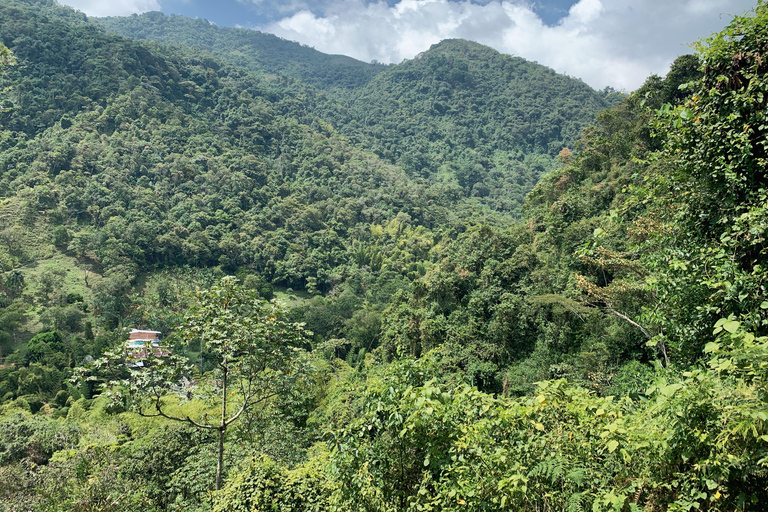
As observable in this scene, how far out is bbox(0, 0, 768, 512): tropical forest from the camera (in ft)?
8.19

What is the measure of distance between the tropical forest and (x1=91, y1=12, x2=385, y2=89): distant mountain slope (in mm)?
98886

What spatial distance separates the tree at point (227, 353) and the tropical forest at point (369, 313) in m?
0.06

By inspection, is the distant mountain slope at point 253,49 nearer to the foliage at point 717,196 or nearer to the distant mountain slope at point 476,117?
the distant mountain slope at point 476,117

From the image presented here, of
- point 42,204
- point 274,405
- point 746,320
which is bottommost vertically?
point 42,204

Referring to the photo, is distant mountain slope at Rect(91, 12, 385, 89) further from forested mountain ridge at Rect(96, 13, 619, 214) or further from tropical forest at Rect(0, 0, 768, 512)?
tropical forest at Rect(0, 0, 768, 512)

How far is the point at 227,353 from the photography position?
21.4 ft

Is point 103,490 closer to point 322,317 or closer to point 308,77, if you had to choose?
point 322,317

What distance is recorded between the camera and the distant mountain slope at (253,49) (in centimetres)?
16775

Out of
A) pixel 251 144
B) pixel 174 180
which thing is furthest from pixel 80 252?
pixel 251 144

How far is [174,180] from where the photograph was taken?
63719 mm

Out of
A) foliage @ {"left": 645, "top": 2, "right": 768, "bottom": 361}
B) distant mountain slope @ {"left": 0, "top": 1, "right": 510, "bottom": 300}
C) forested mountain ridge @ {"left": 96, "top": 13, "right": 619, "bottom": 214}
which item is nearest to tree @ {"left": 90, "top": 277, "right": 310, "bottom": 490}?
foliage @ {"left": 645, "top": 2, "right": 768, "bottom": 361}

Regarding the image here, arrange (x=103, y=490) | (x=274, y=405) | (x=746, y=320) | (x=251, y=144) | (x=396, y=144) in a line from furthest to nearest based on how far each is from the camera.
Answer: (x=396, y=144)
(x=251, y=144)
(x=274, y=405)
(x=103, y=490)
(x=746, y=320)

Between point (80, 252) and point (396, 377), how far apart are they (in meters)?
57.1

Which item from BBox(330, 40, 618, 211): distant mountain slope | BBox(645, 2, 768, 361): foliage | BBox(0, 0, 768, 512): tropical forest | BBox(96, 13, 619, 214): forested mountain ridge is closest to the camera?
BBox(0, 0, 768, 512): tropical forest
